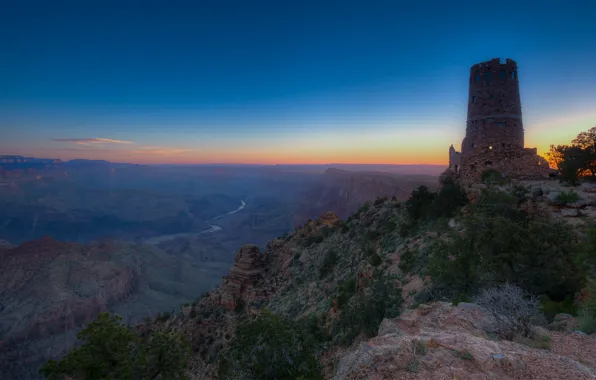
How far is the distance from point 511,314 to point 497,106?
1424 centimetres

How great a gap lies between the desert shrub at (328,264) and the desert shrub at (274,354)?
12186mm

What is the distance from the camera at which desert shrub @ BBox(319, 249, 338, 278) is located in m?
20.1

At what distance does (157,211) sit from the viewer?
159250 millimetres

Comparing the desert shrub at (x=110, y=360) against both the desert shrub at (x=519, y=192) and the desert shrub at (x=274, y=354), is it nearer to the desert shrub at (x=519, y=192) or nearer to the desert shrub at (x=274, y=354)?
the desert shrub at (x=274, y=354)

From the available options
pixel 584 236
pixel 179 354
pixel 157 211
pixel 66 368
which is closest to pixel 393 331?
pixel 179 354

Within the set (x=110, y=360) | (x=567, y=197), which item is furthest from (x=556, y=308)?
(x=110, y=360)

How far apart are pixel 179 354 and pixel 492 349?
8804mm

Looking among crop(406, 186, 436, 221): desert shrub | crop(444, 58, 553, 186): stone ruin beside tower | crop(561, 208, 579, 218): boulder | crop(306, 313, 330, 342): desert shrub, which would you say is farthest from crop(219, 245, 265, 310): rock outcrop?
crop(561, 208, 579, 218): boulder

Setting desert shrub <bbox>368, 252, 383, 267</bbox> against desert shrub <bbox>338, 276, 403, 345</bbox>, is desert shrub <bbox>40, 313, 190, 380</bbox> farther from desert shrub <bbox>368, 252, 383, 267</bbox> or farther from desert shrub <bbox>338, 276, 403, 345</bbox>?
desert shrub <bbox>368, 252, 383, 267</bbox>

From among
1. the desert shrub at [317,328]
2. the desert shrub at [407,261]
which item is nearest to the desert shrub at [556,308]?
the desert shrub at [407,261]

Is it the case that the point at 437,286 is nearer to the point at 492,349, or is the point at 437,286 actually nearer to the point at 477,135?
the point at 492,349

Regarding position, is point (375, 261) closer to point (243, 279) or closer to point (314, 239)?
point (314, 239)

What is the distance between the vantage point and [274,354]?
7121 millimetres

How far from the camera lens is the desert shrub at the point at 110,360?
754 cm
